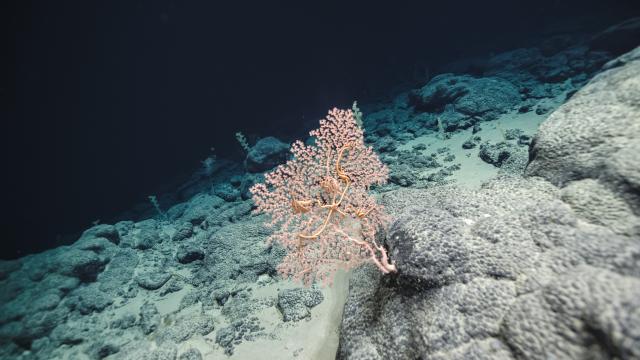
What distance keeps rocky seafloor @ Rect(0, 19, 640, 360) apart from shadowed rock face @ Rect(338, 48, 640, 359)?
1 cm

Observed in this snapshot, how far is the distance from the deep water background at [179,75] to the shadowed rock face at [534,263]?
22587 mm

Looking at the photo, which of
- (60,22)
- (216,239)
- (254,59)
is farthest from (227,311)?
(254,59)

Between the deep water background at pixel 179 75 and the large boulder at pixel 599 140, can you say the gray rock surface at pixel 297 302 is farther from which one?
the deep water background at pixel 179 75

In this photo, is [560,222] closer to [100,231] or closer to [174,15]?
[100,231]

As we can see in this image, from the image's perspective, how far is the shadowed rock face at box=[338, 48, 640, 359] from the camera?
5.74 feet

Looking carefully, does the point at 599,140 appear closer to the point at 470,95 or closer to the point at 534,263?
the point at 534,263

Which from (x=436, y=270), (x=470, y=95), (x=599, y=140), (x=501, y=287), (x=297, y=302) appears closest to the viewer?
(x=501, y=287)

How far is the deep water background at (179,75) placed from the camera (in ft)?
97.2

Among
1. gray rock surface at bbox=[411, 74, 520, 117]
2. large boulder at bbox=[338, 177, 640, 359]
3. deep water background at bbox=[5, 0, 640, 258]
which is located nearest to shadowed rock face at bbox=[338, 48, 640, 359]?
large boulder at bbox=[338, 177, 640, 359]

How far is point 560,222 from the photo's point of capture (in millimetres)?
2436

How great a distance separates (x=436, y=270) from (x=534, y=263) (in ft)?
2.47

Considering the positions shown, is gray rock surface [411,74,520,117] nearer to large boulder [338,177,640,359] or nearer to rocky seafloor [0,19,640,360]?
rocky seafloor [0,19,640,360]

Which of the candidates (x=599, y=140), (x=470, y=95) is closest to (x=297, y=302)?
(x=599, y=140)

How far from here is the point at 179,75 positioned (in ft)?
143
